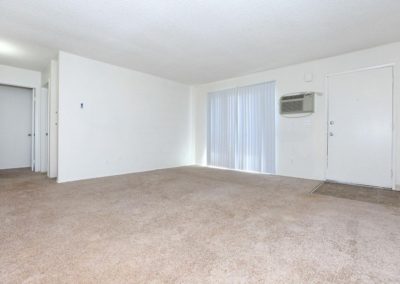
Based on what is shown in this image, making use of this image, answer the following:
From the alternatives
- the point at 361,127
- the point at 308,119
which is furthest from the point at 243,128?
the point at 361,127

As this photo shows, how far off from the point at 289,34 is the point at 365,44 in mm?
1453

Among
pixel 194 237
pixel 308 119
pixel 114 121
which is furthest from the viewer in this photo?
pixel 114 121

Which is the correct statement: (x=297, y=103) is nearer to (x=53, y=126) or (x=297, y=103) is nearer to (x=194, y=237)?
(x=194, y=237)

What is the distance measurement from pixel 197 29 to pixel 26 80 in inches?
184

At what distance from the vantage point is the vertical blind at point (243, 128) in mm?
5133

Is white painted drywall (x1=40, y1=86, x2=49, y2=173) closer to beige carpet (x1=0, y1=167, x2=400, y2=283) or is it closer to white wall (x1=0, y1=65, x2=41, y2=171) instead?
white wall (x1=0, y1=65, x2=41, y2=171)

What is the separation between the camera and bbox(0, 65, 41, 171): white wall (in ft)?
16.3

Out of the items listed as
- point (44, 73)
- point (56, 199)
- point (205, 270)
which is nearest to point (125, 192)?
point (56, 199)

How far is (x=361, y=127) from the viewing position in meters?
3.95

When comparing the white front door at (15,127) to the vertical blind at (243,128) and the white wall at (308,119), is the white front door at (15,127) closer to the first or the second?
the vertical blind at (243,128)

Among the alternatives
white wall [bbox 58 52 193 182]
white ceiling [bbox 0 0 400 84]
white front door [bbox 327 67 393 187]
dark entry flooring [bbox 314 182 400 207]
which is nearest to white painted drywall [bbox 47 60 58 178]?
white ceiling [bbox 0 0 400 84]

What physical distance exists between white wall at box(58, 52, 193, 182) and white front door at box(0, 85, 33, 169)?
8.44 ft

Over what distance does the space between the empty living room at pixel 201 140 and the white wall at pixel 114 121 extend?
28 millimetres

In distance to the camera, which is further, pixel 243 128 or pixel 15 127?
pixel 15 127
